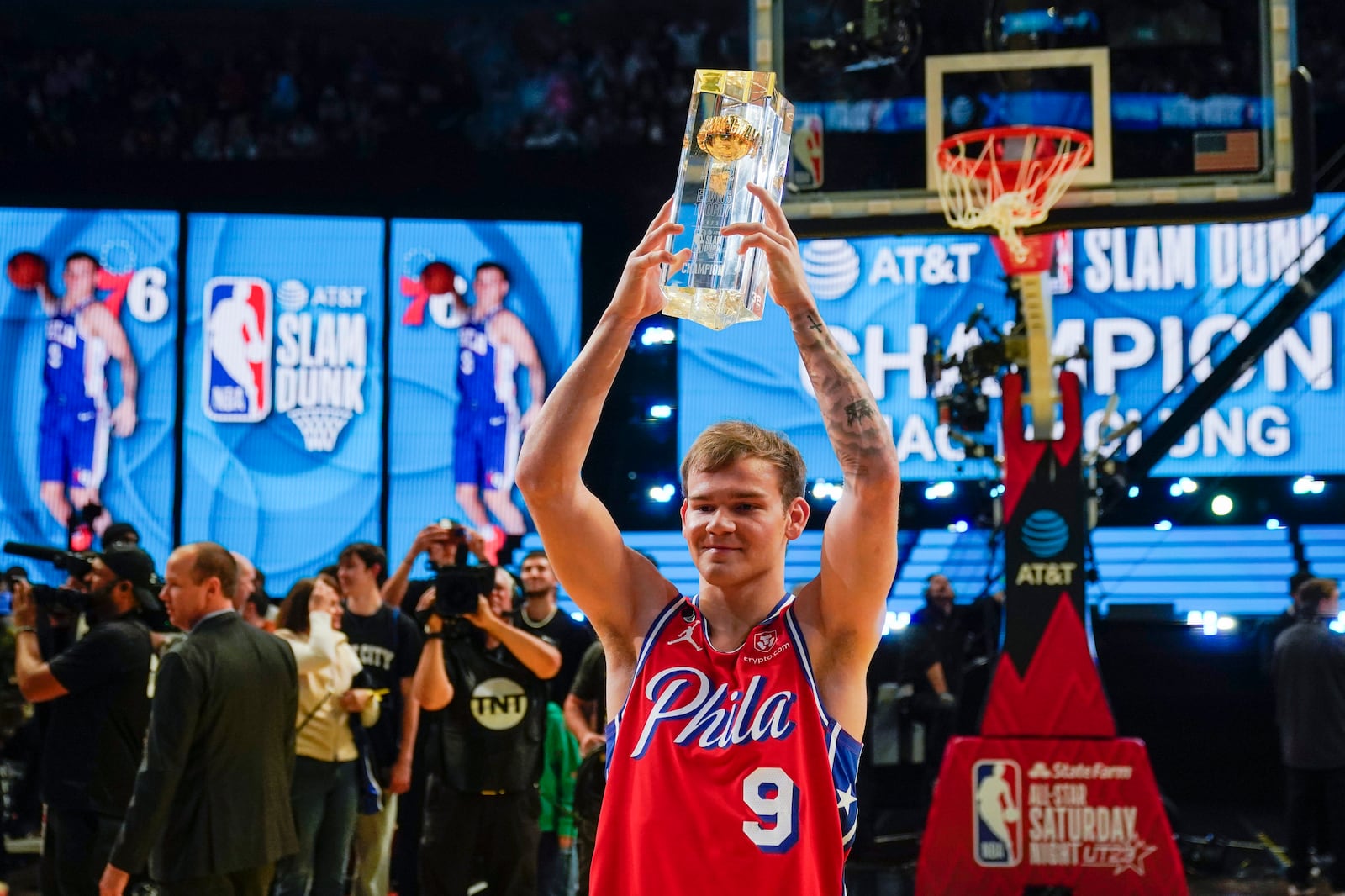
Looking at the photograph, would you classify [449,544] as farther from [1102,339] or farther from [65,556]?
[1102,339]

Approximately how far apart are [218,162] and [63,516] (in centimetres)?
330

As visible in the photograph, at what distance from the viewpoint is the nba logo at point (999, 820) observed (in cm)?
680

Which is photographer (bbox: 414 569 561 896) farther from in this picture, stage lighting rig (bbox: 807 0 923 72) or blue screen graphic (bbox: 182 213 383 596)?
blue screen graphic (bbox: 182 213 383 596)

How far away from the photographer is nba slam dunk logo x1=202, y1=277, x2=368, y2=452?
39.0ft

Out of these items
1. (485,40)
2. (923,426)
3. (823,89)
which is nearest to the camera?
(823,89)

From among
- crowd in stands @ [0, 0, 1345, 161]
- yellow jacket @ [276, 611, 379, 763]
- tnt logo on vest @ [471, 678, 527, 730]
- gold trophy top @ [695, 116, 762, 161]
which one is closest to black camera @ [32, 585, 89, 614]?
yellow jacket @ [276, 611, 379, 763]

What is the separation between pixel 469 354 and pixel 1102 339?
16.6 ft

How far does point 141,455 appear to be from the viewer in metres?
11.8

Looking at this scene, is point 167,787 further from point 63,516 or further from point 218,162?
point 218,162

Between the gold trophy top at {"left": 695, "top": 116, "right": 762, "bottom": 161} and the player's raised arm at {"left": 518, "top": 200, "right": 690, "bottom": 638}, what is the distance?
196mm

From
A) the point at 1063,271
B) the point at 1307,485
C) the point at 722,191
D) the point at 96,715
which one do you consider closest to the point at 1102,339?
the point at 1063,271

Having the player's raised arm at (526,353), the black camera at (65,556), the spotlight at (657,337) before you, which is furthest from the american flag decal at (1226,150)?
the player's raised arm at (526,353)

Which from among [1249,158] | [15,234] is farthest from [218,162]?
[1249,158]

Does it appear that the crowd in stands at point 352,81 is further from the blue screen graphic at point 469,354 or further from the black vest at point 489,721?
the black vest at point 489,721
